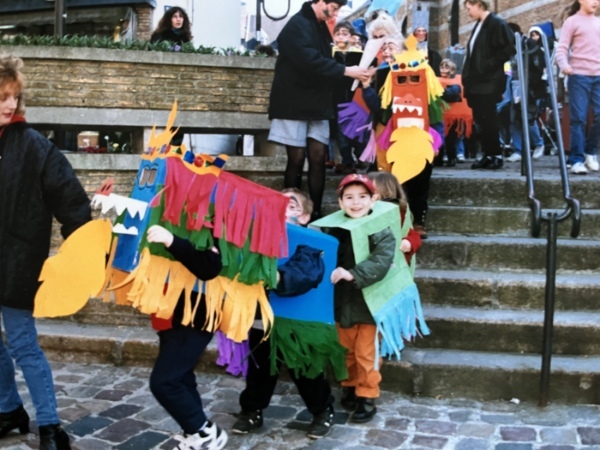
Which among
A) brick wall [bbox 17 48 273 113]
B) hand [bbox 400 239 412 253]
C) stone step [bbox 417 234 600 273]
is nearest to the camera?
hand [bbox 400 239 412 253]

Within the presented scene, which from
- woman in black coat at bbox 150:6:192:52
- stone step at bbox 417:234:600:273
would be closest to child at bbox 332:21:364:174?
stone step at bbox 417:234:600:273

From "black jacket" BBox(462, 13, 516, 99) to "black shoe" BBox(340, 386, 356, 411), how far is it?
400cm

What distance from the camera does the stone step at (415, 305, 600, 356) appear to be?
16.4 feet

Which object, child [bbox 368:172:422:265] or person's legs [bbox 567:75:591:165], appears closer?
child [bbox 368:172:422:265]

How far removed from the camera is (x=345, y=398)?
15.1 ft

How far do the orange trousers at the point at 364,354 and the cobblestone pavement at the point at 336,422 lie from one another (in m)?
0.17

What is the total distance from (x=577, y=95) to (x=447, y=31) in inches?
544

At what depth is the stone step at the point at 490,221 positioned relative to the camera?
6.04 metres

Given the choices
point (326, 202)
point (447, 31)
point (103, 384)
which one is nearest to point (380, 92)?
point (326, 202)

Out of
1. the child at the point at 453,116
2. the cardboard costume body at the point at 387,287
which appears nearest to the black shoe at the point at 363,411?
the cardboard costume body at the point at 387,287

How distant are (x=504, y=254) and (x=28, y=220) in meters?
3.33

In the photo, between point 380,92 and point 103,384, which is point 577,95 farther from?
point 103,384

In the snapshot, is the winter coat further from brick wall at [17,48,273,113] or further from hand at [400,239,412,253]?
brick wall at [17,48,273,113]

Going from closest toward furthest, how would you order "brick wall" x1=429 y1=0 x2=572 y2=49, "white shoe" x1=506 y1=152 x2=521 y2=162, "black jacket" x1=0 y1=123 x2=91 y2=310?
"black jacket" x1=0 y1=123 x2=91 y2=310 → "white shoe" x1=506 y1=152 x2=521 y2=162 → "brick wall" x1=429 y1=0 x2=572 y2=49
